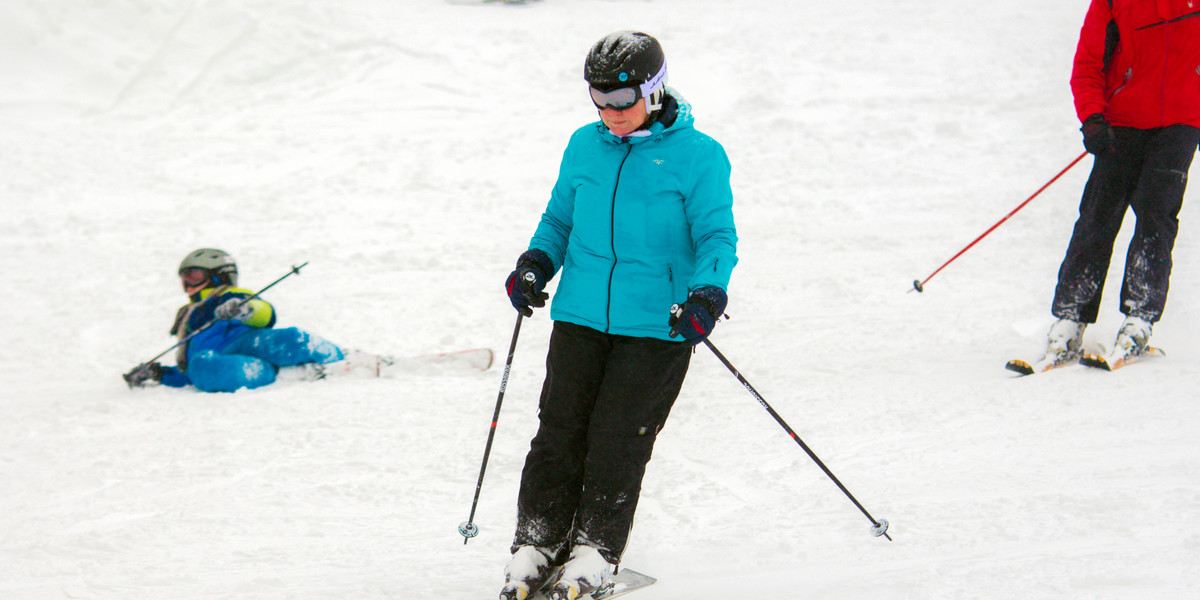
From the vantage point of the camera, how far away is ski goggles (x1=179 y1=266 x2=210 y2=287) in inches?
233

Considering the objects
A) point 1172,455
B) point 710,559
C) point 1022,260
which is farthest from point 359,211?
point 1172,455

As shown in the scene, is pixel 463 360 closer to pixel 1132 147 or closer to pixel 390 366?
pixel 390 366

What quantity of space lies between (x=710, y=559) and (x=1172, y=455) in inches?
83.3

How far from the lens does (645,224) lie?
2.91 metres

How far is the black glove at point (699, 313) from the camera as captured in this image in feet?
8.82

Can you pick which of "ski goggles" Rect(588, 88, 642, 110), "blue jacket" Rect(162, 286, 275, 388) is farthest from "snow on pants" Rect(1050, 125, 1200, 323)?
"blue jacket" Rect(162, 286, 275, 388)

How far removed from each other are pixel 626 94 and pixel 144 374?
167 inches

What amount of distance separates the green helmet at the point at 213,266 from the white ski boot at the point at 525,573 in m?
3.78

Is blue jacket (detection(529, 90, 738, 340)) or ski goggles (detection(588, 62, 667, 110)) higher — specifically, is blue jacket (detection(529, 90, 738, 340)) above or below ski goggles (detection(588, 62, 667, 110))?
below

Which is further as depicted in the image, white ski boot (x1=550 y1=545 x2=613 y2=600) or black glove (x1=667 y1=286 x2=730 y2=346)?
white ski boot (x1=550 y1=545 x2=613 y2=600)

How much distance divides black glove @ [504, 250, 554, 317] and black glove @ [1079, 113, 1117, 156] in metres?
3.20

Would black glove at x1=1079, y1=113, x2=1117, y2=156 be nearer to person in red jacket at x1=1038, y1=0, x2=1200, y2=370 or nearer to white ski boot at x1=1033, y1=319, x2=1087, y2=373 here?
person in red jacket at x1=1038, y1=0, x2=1200, y2=370

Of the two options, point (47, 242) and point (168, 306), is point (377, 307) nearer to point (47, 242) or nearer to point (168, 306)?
point (168, 306)

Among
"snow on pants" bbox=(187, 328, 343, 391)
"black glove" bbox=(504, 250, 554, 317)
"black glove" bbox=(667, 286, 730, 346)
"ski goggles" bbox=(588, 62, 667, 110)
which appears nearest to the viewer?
"black glove" bbox=(667, 286, 730, 346)
